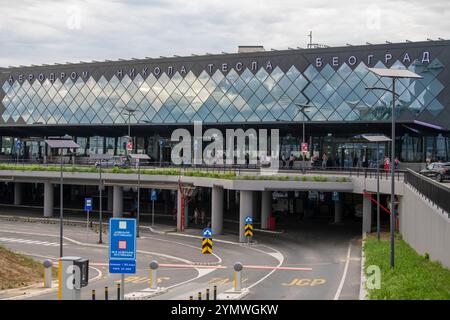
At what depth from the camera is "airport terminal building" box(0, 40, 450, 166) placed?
238ft

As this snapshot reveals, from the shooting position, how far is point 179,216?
2493 inches

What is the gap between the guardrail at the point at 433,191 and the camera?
90.7 feet

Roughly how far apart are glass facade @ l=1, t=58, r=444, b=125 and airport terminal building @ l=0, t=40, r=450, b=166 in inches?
4.8

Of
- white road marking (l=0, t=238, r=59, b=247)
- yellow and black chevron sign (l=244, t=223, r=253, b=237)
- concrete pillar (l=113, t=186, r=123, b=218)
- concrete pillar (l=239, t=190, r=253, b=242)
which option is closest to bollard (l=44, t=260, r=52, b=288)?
yellow and black chevron sign (l=244, t=223, r=253, b=237)

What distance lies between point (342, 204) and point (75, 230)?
2553 cm

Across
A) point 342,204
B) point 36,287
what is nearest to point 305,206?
point 342,204

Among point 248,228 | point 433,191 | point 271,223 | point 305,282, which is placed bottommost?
point 305,282

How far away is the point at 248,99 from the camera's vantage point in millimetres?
82000

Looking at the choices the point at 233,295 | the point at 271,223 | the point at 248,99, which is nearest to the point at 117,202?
the point at 271,223

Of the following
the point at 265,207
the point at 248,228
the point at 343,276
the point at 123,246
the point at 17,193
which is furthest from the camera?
the point at 17,193

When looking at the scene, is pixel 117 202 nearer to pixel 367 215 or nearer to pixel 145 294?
pixel 367 215

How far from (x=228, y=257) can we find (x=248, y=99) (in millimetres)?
38158

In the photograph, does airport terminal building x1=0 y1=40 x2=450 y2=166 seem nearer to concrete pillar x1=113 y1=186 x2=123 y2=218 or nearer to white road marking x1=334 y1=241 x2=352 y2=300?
concrete pillar x1=113 y1=186 x2=123 y2=218
